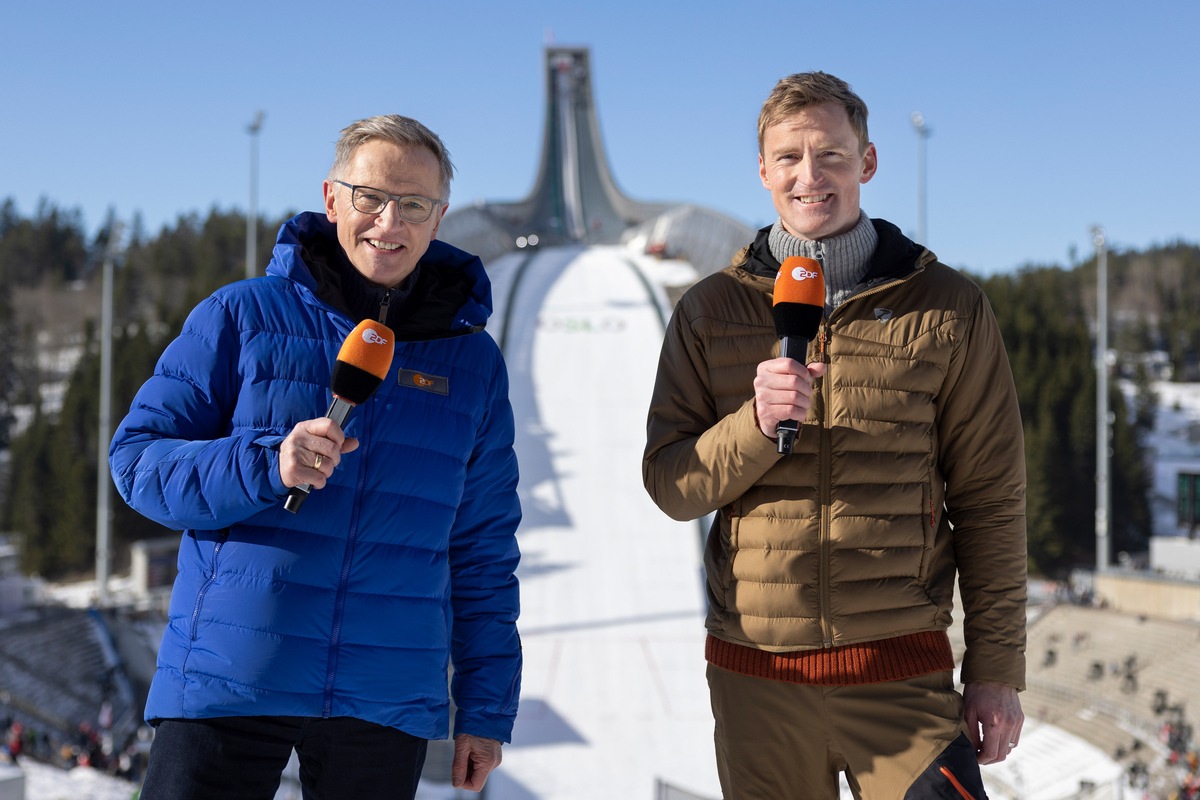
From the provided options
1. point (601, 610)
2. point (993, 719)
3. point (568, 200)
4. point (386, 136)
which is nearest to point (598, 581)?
point (601, 610)

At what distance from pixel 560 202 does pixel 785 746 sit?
49069 millimetres

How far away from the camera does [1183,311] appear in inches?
2495

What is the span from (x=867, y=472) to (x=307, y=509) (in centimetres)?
110

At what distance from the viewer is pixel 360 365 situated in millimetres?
1854

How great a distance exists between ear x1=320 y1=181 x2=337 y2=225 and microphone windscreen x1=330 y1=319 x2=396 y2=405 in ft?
1.45

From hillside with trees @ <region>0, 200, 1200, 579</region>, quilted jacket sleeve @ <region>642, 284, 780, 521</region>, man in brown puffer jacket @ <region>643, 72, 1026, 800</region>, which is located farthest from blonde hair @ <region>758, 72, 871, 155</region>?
hillside with trees @ <region>0, 200, 1200, 579</region>

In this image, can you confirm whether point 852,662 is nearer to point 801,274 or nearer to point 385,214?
point 801,274

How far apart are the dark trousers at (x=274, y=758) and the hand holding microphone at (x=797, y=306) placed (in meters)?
1.00

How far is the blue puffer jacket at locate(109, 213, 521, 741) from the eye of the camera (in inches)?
77.5

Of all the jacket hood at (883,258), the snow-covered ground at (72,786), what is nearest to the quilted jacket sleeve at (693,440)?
the jacket hood at (883,258)

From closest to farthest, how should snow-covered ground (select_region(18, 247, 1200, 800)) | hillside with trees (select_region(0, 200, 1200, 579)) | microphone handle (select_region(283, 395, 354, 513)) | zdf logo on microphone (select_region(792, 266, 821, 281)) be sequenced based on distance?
microphone handle (select_region(283, 395, 354, 513)), zdf logo on microphone (select_region(792, 266, 821, 281)), snow-covered ground (select_region(18, 247, 1200, 800)), hillside with trees (select_region(0, 200, 1200, 579))

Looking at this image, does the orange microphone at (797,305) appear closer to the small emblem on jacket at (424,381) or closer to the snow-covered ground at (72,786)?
the small emblem on jacket at (424,381)

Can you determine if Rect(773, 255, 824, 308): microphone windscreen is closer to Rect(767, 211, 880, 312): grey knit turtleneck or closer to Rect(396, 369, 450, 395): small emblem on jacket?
Rect(767, 211, 880, 312): grey knit turtleneck

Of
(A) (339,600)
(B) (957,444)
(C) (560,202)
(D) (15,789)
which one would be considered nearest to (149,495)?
(A) (339,600)
